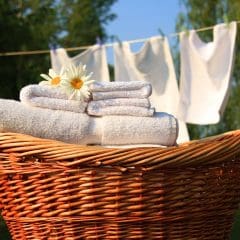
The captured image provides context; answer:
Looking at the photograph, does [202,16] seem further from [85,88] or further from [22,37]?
[85,88]

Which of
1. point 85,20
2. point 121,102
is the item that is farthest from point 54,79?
point 85,20

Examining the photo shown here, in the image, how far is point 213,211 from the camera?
737mm

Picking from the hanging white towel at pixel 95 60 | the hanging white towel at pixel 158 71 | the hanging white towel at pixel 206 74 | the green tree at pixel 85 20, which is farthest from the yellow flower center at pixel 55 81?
the green tree at pixel 85 20

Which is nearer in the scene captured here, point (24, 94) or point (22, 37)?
point (24, 94)

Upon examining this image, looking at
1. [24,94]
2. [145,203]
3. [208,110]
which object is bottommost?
[208,110]

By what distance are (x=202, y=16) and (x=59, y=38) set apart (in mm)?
3637

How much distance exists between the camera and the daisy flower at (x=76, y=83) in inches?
31.9

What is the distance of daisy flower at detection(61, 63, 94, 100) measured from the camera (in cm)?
81

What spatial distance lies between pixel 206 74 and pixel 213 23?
108 inches

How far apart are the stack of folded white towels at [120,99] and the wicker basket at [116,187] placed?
0.41 feet

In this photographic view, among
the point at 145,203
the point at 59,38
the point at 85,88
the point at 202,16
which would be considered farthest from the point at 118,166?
the point at 59,38

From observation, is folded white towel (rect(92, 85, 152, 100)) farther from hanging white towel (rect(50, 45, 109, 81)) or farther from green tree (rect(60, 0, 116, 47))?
green tree (rect(60, 0, 116, 47))

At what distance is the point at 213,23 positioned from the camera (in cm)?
561

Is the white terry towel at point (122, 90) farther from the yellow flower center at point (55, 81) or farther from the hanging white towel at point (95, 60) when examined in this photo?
the hanging white towel at point (95, 60)
